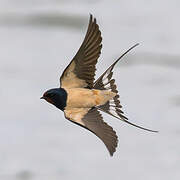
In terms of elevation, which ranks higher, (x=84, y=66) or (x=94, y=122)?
(x=84, y=66)

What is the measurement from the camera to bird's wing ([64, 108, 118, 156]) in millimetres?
2553

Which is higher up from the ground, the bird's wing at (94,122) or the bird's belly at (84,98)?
the bird's belly at (84,98)

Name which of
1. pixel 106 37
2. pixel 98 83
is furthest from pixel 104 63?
pixel 98 83

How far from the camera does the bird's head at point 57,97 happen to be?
8.48 feet

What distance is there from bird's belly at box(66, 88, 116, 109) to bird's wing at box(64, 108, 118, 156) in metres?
0.04

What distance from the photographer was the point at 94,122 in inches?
103

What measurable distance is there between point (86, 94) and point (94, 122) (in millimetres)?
80

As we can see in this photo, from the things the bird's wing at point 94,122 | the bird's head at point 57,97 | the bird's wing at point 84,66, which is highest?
the bird's wing at point 84,66

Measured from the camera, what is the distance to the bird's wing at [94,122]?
255 cm

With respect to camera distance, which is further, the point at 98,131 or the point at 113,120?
the point at 113,120


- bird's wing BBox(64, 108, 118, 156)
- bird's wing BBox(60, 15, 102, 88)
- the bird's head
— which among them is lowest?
bird's wing BBox(64, 108, 118, 156)

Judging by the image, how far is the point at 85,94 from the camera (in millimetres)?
2609

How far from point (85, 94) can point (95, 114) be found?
0.24ft

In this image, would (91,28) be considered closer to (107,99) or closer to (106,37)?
(107,99)
